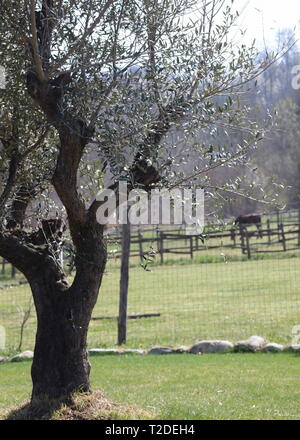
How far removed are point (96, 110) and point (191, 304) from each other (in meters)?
13.9

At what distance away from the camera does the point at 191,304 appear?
1975cm

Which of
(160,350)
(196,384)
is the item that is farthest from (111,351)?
(196,384)

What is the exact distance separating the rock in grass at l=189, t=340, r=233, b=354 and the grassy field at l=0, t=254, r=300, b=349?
1.27 meters

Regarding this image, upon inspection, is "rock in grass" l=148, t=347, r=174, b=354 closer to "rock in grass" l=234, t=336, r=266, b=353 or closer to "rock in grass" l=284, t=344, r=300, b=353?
"rock in grass" l=234, t=336, r=266, b=353

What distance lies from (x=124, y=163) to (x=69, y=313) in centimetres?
178

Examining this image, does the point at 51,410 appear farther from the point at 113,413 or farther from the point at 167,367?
the point at 167,367

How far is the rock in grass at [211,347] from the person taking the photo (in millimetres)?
12977

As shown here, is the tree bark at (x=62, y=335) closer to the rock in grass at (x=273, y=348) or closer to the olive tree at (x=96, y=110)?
the olive tree at (x=96, y=110)

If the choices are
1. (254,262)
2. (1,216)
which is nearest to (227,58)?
(1,216)

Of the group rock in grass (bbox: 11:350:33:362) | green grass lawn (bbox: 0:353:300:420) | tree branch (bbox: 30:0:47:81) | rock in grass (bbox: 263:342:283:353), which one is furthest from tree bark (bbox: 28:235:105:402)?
rock in grass (bbox: 11:350:33:362)

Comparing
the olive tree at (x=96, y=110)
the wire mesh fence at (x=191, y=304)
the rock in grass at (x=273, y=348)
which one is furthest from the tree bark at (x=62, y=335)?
the rock in grass at (x=273, y=348)

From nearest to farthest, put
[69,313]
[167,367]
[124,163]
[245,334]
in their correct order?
[124,163], [69,313], [167,367], [245,334]

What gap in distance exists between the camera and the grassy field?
15484 millimetres

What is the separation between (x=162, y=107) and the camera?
6.38 m
